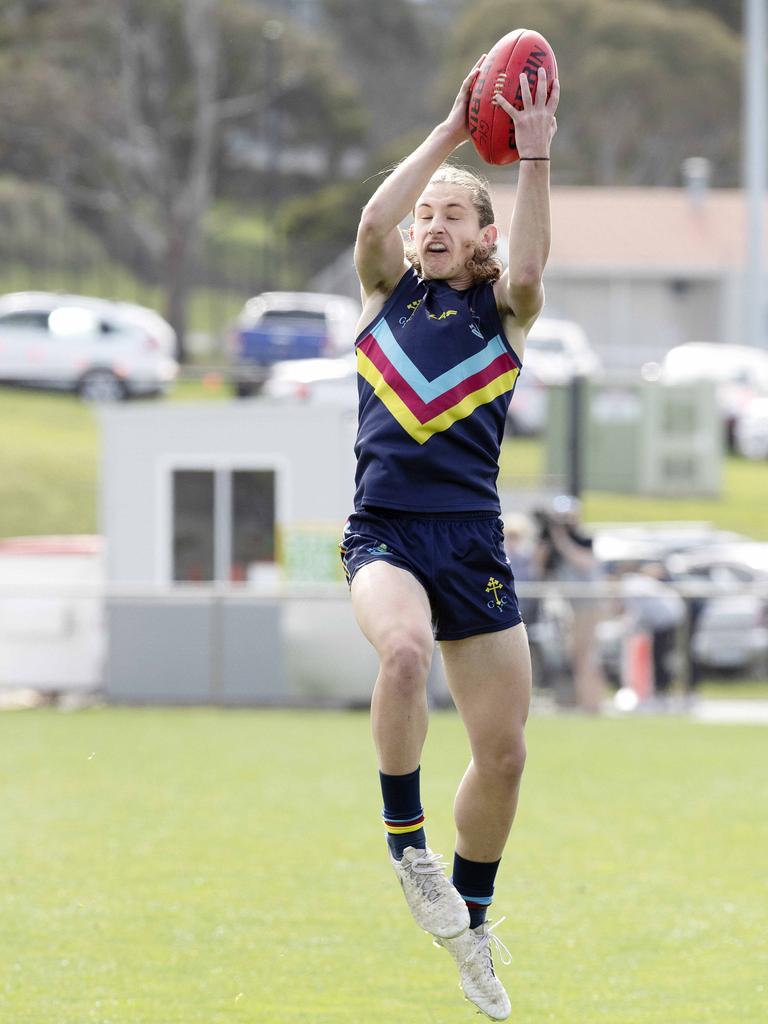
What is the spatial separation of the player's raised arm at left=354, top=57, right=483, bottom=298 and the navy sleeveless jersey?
0.09 metres

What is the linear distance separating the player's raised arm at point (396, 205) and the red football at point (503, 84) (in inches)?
1.7

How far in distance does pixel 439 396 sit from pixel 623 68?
173ft

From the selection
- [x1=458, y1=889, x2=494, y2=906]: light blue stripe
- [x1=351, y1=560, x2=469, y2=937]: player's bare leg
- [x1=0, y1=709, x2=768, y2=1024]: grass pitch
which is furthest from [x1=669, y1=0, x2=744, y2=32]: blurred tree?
[x1=351, y1=560, x2=469, y2=937]: player's bare leg

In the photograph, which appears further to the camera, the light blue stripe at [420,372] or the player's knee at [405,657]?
the light blue stripe at [420,372]

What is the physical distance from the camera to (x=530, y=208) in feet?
16.1

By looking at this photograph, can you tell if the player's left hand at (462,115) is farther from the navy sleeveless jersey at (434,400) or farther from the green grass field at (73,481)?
the green grass field at (73,481)

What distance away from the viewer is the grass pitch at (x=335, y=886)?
5.78 m

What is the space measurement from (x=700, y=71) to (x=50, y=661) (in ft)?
148

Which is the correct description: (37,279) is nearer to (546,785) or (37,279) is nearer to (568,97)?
(568,97)

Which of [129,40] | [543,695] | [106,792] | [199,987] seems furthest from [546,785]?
[129,40]

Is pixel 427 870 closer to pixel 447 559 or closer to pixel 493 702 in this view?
pixel 493 702

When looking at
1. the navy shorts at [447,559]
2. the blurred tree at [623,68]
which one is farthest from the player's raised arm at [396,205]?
the blurred tree at [623,68]

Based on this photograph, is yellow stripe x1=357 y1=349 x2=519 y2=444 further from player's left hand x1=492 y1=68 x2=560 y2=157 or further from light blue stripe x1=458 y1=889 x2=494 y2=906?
light blue stripe x1=458 y1=889 x2=494 y2=906

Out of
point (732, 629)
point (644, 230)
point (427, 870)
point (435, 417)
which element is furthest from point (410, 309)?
point (644, 230)
